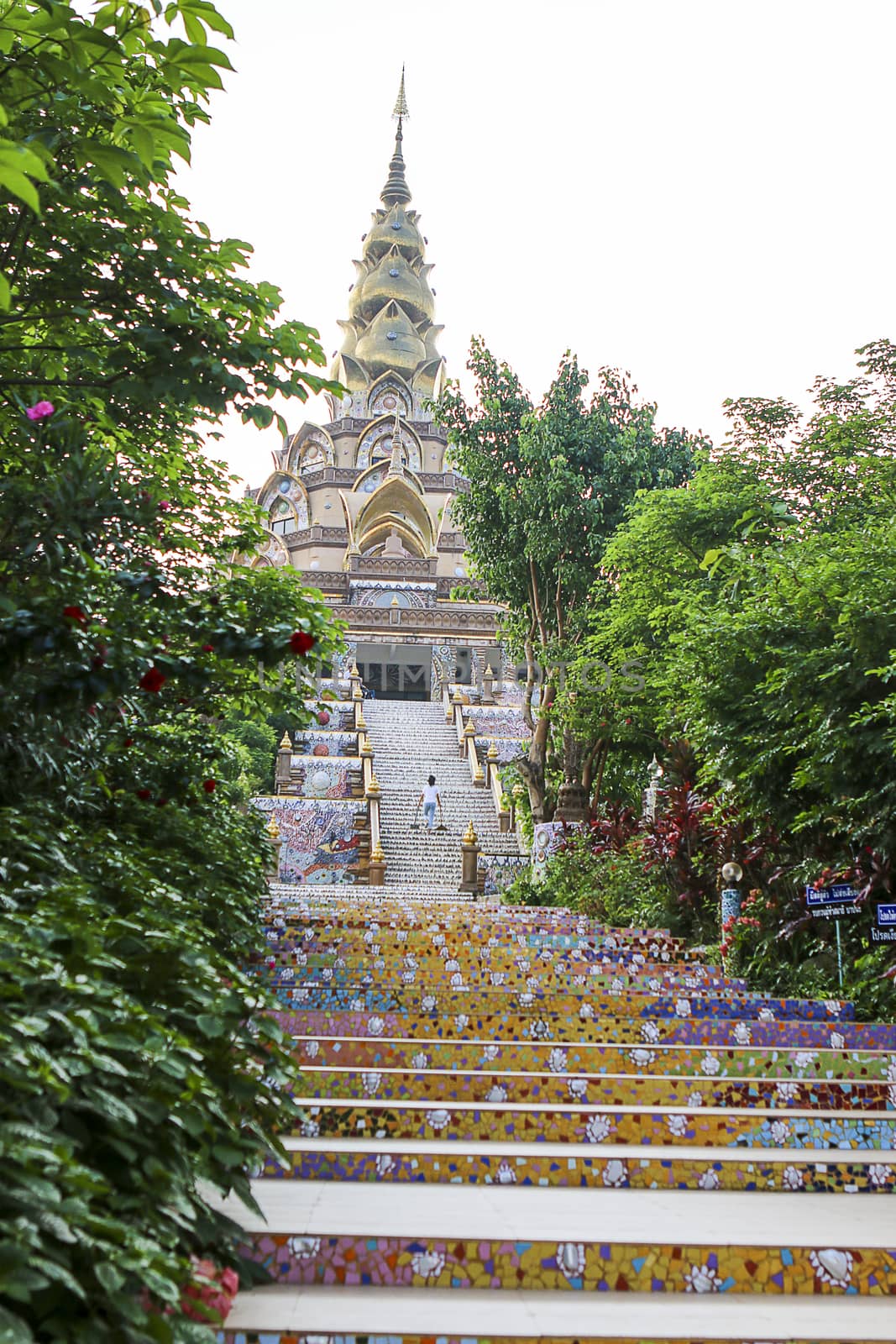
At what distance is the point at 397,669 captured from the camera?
3734cm

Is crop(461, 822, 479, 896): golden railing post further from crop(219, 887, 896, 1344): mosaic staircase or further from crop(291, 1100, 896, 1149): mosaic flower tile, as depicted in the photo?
crop(291, 1100, 896, 1149): mosaic flower tile

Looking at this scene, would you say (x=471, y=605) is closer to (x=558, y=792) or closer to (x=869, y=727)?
(x=558, y=792)

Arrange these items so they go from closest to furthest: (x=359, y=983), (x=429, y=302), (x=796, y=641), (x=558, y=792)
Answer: (x=359, y=983) → (x=796, y=641) → (x=558, y=792) → (x=429, y=302)

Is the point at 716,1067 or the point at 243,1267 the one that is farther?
the point at 716,1067

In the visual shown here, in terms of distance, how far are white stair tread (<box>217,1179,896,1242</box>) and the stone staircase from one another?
14194 millimetres

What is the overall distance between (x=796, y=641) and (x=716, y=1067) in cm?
345

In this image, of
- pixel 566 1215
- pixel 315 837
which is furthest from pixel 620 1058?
pixel 315 837

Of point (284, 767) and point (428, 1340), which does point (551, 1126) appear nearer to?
point (428, 1340)

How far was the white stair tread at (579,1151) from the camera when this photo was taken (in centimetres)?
419

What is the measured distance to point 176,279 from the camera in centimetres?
482

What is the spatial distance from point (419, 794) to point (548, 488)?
27.8ft

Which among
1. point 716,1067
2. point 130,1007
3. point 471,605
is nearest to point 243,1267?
point 130,1007

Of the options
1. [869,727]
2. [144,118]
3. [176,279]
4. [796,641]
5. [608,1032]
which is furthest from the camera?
[796,641]

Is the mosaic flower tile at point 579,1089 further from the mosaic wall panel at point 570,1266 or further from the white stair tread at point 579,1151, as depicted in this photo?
the mosaic wall panel at point 570,1266
